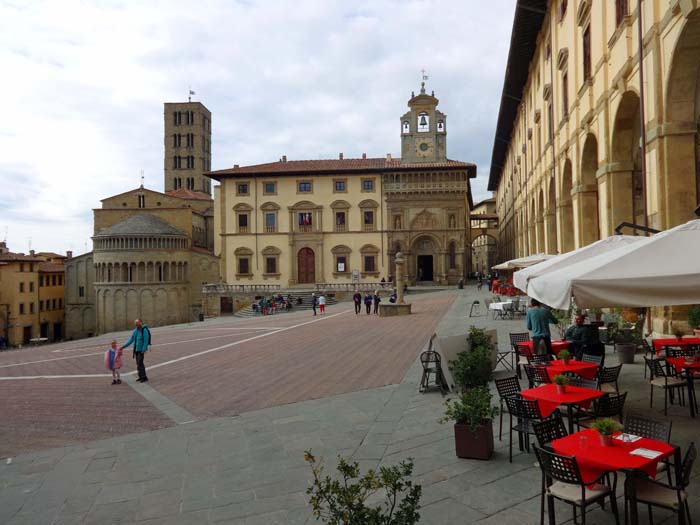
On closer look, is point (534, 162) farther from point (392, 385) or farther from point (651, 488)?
point (651, 488)

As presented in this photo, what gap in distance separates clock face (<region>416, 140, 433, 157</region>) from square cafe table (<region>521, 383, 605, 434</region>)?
4705 centimetres

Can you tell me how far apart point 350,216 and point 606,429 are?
47.1 meters

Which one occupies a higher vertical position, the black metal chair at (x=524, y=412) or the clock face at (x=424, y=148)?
the clock face at (x=424, y=148)

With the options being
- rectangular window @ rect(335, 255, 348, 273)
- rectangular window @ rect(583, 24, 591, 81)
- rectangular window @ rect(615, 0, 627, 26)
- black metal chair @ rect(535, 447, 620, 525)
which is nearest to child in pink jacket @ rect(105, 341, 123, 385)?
black metal chair @ rect(535, 447, 620, 525)

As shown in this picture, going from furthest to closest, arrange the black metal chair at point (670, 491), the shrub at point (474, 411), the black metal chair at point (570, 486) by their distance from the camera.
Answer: the shrub at point (474, 411) → the black metal chair at point (570, 486) → the black metal chair at point (670, 491)

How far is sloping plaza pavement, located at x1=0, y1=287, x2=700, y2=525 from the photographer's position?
17.1 feet

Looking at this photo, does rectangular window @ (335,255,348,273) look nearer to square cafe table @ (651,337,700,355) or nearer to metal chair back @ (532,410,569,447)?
square cafe table @ (651,337,700,355)

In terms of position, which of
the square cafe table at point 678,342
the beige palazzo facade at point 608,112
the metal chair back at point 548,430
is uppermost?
the beige palazzo facade at point 608,112

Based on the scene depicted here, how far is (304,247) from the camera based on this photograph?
51.4 metres

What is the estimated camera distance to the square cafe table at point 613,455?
3.91 metres

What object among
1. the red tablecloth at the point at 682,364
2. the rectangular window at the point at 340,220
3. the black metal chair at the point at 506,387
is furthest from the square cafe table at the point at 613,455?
the rectangular window at the point at 340,220

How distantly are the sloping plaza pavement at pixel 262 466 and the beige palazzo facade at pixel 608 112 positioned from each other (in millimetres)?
4928

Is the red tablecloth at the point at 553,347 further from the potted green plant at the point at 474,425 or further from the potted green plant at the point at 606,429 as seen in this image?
the potted green plant at the point at 606,429

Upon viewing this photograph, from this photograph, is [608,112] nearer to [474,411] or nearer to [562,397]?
[562,397]
